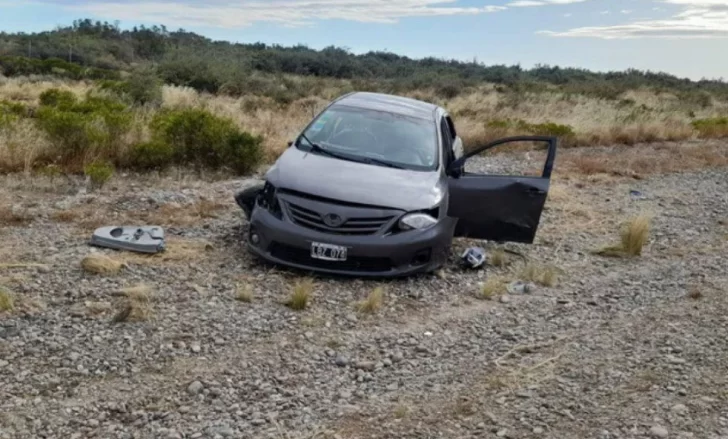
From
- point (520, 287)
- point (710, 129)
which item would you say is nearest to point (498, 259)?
point (520, 287)

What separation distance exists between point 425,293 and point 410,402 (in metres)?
2.19

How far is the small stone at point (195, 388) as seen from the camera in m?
4.34

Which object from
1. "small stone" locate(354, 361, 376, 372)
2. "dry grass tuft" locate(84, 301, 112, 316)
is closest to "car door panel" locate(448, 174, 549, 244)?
"small stone" locate(354, 361, 376, 372)

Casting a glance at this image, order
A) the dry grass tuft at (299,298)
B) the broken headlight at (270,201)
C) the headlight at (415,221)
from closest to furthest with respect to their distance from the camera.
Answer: the dry grass tuft at (299,298) → the headlight at (415,221) → the broken headlight at (270,201)

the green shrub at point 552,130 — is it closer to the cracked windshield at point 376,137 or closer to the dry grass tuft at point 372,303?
the cracked windshield at point 376,137

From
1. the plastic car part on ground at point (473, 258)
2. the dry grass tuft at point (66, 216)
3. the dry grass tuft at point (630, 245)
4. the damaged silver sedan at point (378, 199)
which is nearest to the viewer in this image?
the damaged silver sedan at point (378, 199)

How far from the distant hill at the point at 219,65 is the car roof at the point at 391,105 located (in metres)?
19.1

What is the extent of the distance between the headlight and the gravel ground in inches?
21.2

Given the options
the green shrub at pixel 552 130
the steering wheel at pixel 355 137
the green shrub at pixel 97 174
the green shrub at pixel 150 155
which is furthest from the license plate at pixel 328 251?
the green shrub at pixel 552 130

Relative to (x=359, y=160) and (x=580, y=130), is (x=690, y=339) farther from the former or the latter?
(x=580, y=130)

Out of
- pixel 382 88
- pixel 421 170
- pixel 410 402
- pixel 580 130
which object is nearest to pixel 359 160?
pixel 421 170

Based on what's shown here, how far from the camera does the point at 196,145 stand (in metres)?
11.3

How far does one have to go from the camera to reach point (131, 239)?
6.93 meters

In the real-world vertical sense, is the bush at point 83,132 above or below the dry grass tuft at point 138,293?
above
